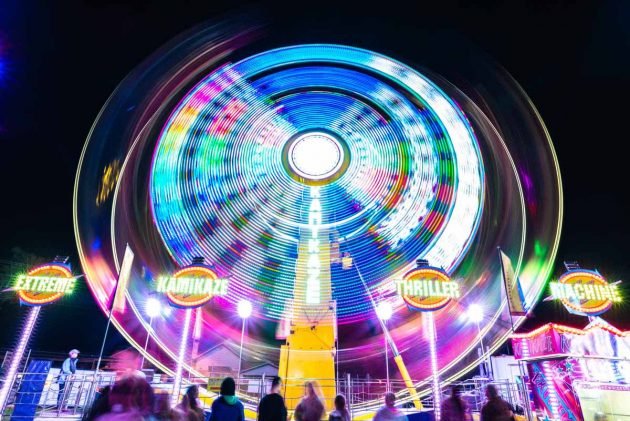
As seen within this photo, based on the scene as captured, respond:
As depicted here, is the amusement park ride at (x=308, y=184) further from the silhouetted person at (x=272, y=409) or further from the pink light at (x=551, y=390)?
the silhouetted person at (x=272, y=409)

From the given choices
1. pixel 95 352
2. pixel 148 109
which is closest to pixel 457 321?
pixel 148 109

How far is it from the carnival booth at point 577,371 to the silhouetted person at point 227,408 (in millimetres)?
8255

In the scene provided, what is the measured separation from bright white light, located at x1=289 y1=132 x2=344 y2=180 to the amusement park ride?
6cm

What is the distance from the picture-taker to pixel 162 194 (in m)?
12.8

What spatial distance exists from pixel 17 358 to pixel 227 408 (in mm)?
8966

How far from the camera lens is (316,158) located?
1545cm

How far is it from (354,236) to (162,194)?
24.8 feet

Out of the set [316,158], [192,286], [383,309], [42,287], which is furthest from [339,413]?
[316,158]

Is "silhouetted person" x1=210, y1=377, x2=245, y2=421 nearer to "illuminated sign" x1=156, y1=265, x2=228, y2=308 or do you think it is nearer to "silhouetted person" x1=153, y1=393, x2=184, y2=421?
"silhouetted person" x1=153, y1=393, x2=184, y2=421

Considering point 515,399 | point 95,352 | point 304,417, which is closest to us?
point 304,417

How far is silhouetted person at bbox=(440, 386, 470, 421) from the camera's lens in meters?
3.94

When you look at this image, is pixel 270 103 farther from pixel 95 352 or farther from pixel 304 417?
pixel 95 352

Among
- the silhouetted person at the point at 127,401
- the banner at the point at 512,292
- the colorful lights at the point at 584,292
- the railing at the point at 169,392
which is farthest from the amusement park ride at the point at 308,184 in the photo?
the silhouetted person at the point at 127,401

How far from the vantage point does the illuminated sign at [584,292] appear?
12539mm
